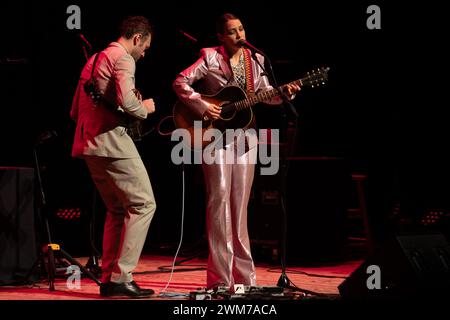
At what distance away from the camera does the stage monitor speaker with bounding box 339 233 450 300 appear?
13.8ft

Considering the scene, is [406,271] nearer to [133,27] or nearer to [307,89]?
[133,27]

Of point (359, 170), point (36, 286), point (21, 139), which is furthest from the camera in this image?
point (359, 170)

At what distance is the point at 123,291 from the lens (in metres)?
5.24

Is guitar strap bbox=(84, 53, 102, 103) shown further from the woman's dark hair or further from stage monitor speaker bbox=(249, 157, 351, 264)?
stage monitor speaker bbox=(249, 157, 351, 264)

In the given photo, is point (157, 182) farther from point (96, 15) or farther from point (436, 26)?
point (436, 26)

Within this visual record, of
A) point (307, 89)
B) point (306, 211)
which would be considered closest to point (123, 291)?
point (306, 211)

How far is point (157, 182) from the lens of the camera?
908 centimetres

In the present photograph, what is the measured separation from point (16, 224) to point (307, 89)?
12.8 feet

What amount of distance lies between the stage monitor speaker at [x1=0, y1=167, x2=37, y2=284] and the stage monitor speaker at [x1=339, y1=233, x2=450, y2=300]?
9.48ft
